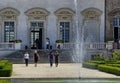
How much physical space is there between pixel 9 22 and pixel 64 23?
5.56 meters

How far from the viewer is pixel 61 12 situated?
153ft

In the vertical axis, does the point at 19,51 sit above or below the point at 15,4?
below

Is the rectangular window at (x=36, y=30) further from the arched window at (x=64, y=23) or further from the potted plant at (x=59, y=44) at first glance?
the potted plant at (x=59, y=44)

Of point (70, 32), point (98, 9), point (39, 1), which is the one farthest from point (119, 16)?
point (39, 1)

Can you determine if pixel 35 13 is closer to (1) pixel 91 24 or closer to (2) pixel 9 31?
(2) pixel 9 31

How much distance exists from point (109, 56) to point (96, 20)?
4.72m

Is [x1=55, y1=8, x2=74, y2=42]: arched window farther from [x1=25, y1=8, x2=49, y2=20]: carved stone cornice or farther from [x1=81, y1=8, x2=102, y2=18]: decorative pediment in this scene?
[x1=25, y1=8, x2=49, y2=20]: carved stone cornice

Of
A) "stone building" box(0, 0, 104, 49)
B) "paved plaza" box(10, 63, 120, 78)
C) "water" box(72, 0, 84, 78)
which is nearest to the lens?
"paved plaza" box(10, 63, 120, 78)

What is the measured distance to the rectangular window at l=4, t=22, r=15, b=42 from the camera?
46188mm

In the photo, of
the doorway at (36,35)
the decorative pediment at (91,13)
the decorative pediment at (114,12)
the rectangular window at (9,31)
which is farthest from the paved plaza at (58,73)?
the decorative pediment at (114,12)

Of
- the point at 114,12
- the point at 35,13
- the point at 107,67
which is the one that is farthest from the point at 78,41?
the point at 107,67

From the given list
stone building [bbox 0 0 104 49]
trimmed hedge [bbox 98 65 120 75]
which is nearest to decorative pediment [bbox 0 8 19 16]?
stone building [bbox 0 0 104 49]

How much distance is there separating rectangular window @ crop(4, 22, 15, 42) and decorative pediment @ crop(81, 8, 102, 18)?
7282 millimetres

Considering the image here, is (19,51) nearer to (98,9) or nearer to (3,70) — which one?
(98,9)
